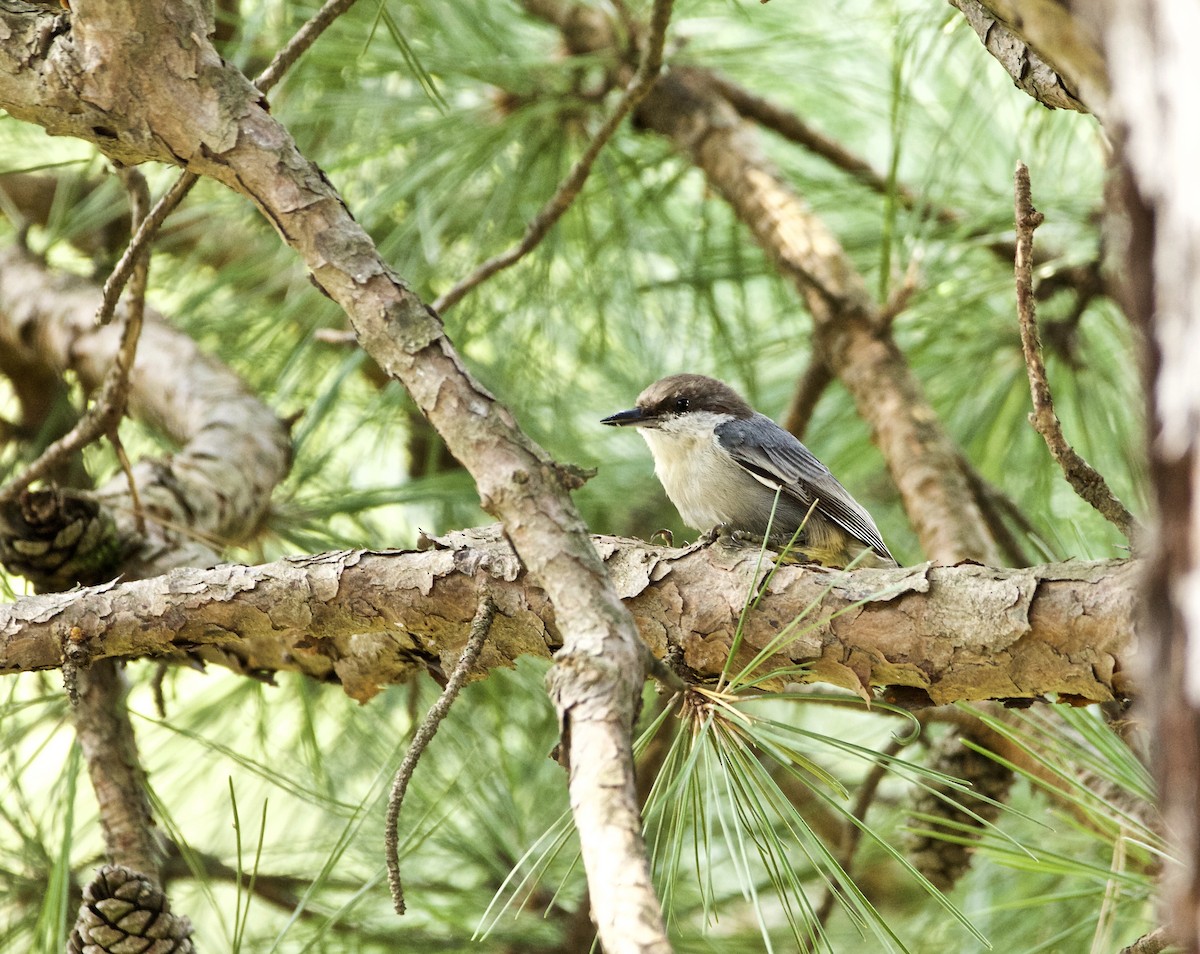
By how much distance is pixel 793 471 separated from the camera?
2.65 meters

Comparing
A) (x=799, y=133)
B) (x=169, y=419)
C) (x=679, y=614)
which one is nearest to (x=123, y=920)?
(x=679, y=614)

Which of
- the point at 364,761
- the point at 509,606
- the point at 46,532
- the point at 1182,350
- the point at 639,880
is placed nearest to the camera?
the point at 1182,350

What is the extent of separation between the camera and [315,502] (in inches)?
112

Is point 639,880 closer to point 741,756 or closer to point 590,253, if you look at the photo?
point 741,756

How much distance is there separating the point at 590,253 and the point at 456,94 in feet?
1.84

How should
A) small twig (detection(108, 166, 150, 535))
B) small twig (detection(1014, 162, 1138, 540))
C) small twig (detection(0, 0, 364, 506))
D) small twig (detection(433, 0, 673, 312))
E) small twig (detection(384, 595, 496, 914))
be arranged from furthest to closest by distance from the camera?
1. small twig (detection(433, 0, 673, 312))
2. small twig (detection(108, 166, 150, 535))
3. small twig (detection(0, 0, 364, 506))
4. small twig (detection(1014, 162, 1138, 540))
5. small twig (detection(384, 595, 496, 914))

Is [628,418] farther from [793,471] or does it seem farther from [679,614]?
[679,614]

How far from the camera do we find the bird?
8.68ft

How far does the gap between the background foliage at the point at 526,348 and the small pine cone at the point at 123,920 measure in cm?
66

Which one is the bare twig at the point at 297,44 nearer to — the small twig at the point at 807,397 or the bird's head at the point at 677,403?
the bird's head at the point at 677,403

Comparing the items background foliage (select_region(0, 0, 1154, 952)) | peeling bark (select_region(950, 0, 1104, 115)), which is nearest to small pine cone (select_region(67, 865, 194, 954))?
background foliage (select_region(0, 0, 1154, 952))

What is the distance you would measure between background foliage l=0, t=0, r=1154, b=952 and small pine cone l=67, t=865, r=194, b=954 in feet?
2.15

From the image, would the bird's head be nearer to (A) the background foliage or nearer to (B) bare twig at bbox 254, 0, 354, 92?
(A) the background foliage

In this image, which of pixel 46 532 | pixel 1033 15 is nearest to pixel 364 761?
pixel 46 532
